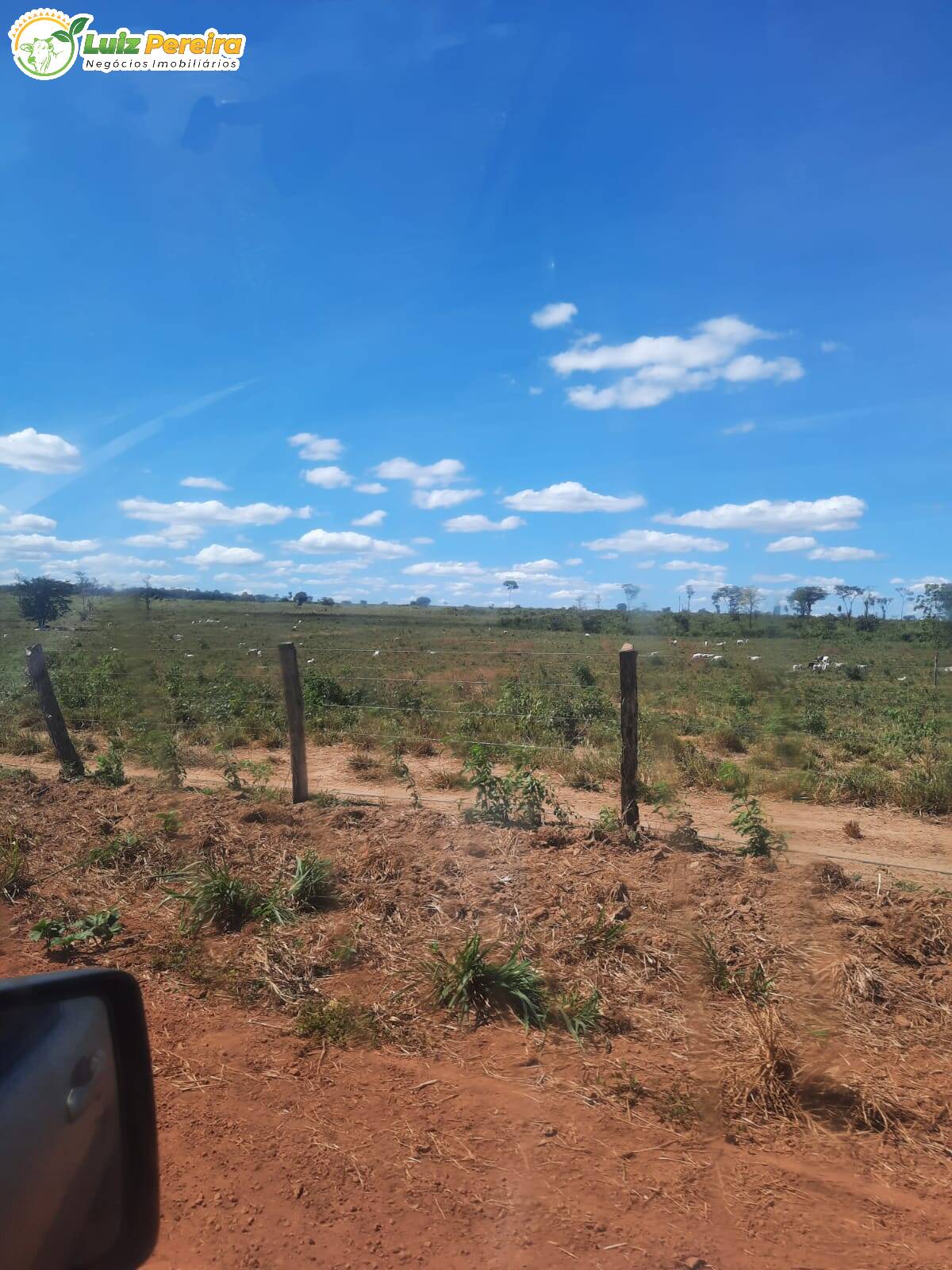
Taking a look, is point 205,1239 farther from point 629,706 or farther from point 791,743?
point 791,743

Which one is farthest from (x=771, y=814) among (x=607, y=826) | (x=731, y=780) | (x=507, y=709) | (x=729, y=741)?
(x=507, y=709)

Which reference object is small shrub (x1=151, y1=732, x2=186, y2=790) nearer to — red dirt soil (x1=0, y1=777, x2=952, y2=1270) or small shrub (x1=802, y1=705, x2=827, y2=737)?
red dirt soil (x1=0, y1=777, x2=952, y2=1270)

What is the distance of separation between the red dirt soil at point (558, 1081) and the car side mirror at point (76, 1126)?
150 centimetres

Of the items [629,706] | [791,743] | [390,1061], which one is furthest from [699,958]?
→ [791,743]

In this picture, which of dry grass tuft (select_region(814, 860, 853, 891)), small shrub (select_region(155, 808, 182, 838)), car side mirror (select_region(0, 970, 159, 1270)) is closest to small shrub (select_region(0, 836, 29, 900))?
small shrub (select_region(155, 808, 182, 838))

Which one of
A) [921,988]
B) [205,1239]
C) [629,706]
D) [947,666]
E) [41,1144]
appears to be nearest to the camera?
[41,1144]

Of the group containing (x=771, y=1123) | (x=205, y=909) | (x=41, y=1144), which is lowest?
(x=771, y=1123)

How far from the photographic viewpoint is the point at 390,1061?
3.87 meters

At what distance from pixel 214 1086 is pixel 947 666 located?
26949mm

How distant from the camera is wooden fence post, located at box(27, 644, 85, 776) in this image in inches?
377

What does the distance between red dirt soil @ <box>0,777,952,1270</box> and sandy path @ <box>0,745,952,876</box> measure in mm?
1535

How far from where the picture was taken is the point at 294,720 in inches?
336

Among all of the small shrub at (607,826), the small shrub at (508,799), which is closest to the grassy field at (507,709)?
the small shrub at (508,799)

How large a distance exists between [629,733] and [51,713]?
6.84 m
